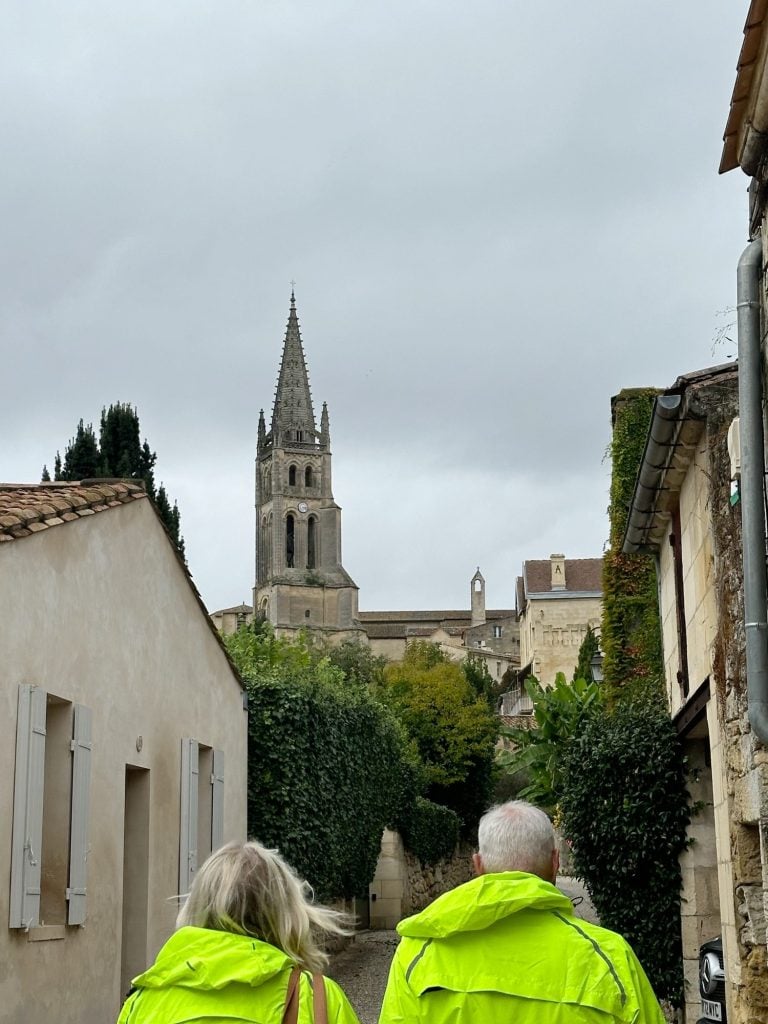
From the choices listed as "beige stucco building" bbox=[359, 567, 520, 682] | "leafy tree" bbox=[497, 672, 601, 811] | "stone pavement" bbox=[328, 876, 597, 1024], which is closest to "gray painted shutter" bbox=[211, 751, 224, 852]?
"stone pavement" bbox=[328, 876, 597, 1024]

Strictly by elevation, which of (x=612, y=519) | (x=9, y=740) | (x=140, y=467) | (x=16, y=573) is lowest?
(x=9, y=740)

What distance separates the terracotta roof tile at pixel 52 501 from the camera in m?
9.09

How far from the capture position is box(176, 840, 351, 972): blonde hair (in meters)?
3.35

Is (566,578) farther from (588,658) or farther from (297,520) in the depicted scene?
A: (297,520)

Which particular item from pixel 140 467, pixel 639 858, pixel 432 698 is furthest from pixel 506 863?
pixel 432 698

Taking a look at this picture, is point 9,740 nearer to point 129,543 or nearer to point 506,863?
point 129,543

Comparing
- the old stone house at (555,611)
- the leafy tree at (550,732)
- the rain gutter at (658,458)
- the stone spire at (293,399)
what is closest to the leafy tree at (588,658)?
the leafy tree at (550,732)

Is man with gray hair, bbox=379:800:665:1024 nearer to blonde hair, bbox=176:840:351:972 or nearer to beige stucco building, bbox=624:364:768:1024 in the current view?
blonde hair, bbox=176:840:351:972

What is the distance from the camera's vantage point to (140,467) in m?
32.8

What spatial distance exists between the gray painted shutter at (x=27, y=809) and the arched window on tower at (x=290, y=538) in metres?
125

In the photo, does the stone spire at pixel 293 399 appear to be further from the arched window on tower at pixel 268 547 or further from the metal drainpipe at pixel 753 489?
the metal drainpipe at pixel 753 489

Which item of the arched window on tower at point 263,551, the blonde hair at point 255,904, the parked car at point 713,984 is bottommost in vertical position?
the parked car at point 713,984

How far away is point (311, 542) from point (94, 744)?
126 meters

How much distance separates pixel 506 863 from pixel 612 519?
45.3 ft
